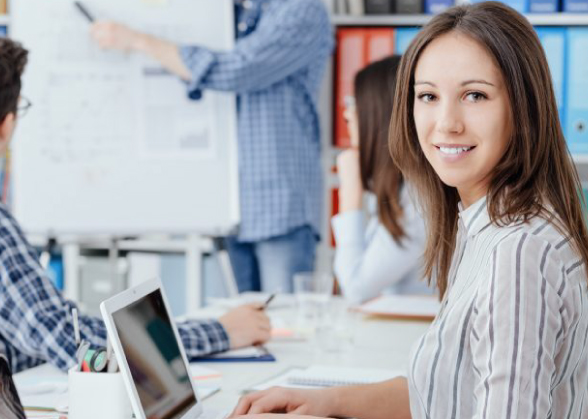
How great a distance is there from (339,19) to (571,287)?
2477 mm

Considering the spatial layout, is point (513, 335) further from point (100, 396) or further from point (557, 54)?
point (557, 54)

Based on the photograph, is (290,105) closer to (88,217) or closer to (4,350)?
(88,217)

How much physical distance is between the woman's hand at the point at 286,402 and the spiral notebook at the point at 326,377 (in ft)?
0.55

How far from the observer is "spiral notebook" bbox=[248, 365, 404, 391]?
1433 mm

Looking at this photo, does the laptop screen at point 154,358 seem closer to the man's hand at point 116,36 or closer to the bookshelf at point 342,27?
the man's hand at point 116,36

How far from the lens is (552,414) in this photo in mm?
980

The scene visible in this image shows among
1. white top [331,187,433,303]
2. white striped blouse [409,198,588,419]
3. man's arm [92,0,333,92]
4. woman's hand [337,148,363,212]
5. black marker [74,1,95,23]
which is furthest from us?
black marker [74,1,95,23]

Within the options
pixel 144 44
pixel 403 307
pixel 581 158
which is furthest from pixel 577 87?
pixel 144 44

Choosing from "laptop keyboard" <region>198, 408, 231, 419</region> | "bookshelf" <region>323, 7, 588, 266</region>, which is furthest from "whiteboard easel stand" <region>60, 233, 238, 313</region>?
"laptop keyboard" <region>198, 408, 231, 419</region>

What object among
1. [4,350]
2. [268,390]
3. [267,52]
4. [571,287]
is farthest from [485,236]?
[267,52]

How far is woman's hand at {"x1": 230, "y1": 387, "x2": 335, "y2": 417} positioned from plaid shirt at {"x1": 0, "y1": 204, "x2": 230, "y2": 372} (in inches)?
15.0

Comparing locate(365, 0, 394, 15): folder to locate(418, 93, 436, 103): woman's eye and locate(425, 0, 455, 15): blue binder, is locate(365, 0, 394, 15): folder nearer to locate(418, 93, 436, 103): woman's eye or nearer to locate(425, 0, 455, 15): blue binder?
locate(425, 0, 455, 15): blue binder

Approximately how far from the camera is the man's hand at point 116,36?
Answer: 9.36ft

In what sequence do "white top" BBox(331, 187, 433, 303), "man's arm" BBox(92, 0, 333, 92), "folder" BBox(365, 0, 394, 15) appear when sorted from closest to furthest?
1. "white top" BBox(331, 187, 433, 303)
2. "man's arm" BBox(92, 0, 333, 92)
3. "folder" BBox(365, 0, 394, 15)
